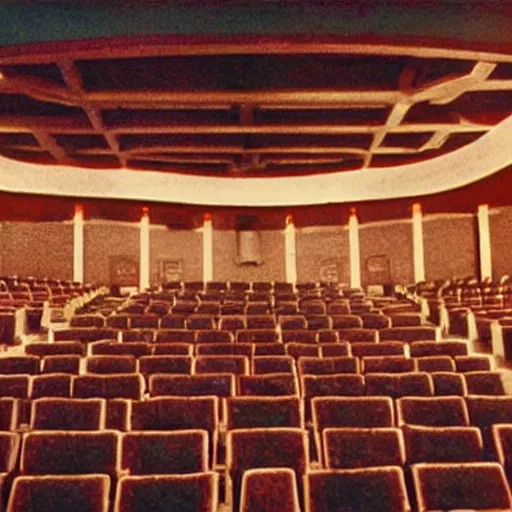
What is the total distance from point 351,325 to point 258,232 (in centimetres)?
882

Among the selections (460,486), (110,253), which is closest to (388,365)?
(460,486)

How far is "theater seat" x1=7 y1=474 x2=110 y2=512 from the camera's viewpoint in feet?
8.44

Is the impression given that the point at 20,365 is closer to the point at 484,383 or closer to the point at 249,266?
the point at 484,383

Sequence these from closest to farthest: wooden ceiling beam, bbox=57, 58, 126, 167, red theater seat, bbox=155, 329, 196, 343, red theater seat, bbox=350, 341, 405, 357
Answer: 1. red theater seat, bbox=350, 341, 405, 357
2. red theater seat, bbox=155, 329, 196, 343
3. wooden ceiling beam, bbox=57, 58, 126, 167

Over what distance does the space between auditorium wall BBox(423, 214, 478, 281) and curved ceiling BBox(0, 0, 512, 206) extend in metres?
2.10

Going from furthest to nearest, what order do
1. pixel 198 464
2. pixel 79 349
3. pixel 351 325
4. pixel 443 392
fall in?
pixel 351 325, pixel 79 349, pixel 443 392, pixel 198 464

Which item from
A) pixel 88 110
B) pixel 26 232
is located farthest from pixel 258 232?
pixel 88 110

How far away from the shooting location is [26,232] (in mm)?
14445

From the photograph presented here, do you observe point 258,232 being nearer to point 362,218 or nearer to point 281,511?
point 362,218

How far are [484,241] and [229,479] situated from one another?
11.8 metres

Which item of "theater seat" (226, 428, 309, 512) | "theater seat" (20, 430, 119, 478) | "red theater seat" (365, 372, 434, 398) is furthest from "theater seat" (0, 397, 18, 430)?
"red theater seat" (365, 372, 434, 398)

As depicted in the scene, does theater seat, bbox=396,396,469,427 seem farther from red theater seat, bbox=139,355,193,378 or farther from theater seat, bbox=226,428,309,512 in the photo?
red theater seat, bbox=139,355,193,378

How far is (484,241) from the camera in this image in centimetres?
1380

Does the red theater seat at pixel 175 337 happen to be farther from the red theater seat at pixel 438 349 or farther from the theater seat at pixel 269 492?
the theater seat at pixel 269 492
